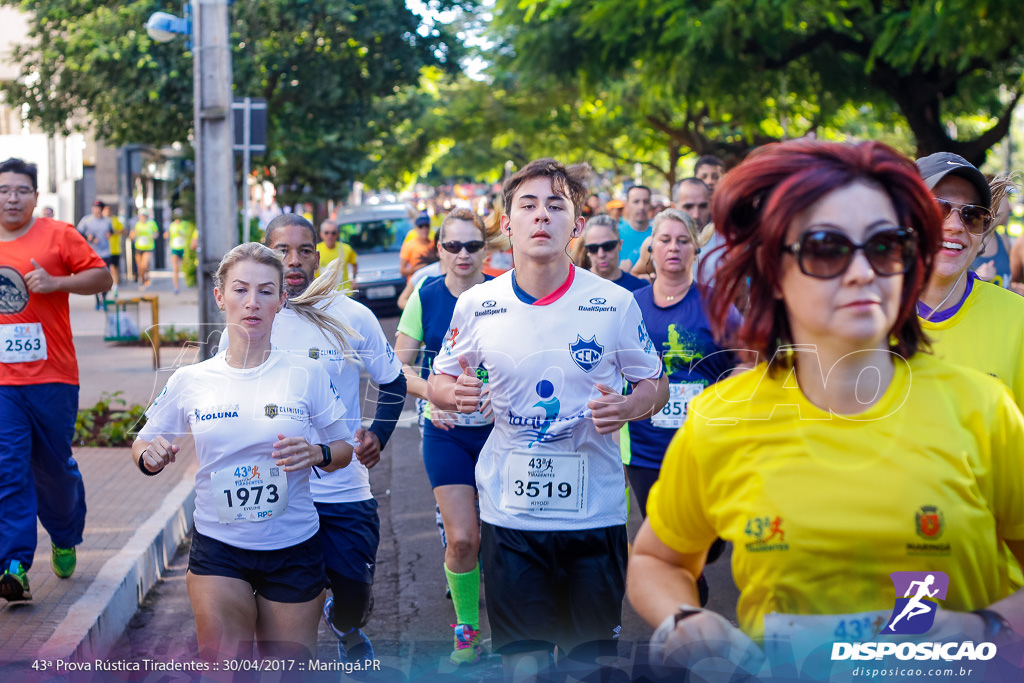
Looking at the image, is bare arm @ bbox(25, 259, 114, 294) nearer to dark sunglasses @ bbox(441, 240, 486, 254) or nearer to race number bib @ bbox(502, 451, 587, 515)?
dark sunglasses @ bbox(441, 240, 486, 254)

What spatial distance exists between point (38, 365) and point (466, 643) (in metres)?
2.39

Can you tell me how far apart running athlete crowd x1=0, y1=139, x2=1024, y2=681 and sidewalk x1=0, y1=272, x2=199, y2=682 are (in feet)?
0.65

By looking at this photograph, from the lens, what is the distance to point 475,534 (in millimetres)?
5297

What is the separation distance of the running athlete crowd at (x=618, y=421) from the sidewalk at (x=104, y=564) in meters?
0.20

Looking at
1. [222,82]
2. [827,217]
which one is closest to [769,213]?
[827,217]

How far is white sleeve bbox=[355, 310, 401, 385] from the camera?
491 cm

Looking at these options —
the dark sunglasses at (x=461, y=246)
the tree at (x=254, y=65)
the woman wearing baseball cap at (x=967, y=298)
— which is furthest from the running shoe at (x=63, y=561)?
the tree at (x=254, y=65)

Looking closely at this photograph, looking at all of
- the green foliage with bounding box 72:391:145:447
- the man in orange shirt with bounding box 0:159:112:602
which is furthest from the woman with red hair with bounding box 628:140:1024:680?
the green foliage with bounding box 72:391:145:447

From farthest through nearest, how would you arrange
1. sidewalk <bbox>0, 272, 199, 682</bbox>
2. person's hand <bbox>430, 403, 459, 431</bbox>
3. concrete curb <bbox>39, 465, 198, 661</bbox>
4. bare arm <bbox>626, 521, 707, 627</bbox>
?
person's hand <bbox>430, 403, 459, 431</bbox>, concrete curb <bbox>39, 465, 198, 661</bbox>, sidewalk <bbox>0, 272, 199, 682</bbox>, bare arm <bbox>626, 521, 707, 627</bbox>

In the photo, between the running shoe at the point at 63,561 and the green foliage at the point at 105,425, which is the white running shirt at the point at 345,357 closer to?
the running shoe at the point at 63,561

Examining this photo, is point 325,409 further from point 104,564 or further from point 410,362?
point 104,564

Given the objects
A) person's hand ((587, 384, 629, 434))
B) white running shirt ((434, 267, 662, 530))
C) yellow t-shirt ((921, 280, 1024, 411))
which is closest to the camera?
yellow t-shirt ((921, 280, 1024, 411))

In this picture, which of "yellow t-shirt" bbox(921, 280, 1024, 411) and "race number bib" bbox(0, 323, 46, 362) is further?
"race number bib" bbox(0, 323, 46, 362)

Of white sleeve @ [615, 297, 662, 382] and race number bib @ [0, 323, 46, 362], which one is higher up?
white sleeve @ [615, 297, 662, 382]
